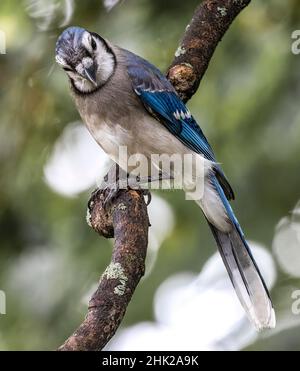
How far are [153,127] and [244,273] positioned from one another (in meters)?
0.93

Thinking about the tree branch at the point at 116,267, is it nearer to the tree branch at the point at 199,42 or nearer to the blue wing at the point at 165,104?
the blue wing at the point at 165,104

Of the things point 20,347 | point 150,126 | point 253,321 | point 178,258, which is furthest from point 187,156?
point 20,347

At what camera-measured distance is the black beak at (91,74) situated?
475cm

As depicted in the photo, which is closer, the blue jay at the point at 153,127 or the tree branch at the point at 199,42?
the blue jay at the point at 153,127

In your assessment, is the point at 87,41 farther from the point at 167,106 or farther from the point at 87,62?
the point at 167,106

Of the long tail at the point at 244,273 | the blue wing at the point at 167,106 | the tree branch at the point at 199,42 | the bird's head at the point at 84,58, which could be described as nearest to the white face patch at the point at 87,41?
the bird's head at the point at 84,58

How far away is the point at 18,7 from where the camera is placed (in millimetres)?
5332

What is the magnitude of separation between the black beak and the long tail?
2.89 feet

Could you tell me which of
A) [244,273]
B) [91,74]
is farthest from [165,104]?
[244,273]

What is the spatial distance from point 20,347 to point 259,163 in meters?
1.70

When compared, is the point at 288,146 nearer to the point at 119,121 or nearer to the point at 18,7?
the point at 119,121

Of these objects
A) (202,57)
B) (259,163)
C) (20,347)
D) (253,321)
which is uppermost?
(202,57)

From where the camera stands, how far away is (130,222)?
4.20 metres

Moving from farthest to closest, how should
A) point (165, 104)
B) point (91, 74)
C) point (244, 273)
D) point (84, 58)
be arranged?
1. point (165, 104)
2. point (244, 273)
3. point (91, 74)
4. point (84, 58)
